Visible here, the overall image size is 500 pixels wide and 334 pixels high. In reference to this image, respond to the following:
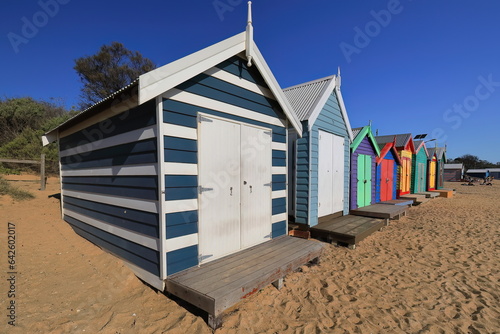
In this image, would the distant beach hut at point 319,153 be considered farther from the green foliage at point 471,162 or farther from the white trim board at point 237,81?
the green foliage at point 471,162

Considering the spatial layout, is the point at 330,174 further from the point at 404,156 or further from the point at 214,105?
the point at 404,156

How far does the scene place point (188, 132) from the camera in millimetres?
3242

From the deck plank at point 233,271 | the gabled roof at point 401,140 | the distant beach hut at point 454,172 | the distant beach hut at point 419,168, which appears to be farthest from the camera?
the distant beach hut at point 454,172

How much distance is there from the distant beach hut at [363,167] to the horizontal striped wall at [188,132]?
6.10 meters

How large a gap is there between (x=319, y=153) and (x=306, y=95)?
6.35ft

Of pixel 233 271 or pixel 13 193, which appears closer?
pixel 233 271

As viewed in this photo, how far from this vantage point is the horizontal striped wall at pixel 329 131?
20.8 feet

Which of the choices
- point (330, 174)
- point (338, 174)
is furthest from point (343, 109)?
point (330, 174)

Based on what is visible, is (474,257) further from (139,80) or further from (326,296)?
(139,80)

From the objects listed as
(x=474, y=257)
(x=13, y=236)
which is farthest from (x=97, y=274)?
(x=474, y=257)

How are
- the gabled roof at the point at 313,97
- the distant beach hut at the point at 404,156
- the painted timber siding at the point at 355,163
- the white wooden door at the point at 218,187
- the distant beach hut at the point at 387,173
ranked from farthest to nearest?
the distant beach hut at the point at 404,156 < the distant beach hut at the point at 387,173 < the painted timber siding at the point at 355,163 < the gabled roof at the point at 313,97 < the white wooden door at the point at 218,187

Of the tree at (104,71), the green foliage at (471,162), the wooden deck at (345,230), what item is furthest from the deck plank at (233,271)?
the green foliage at (471,162)

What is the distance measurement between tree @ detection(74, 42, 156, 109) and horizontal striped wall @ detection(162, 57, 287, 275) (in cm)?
1965

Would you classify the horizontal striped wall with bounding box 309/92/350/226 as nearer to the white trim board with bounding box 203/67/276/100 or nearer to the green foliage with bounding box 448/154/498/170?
the white trim board with bounding box 203/67/276/100
